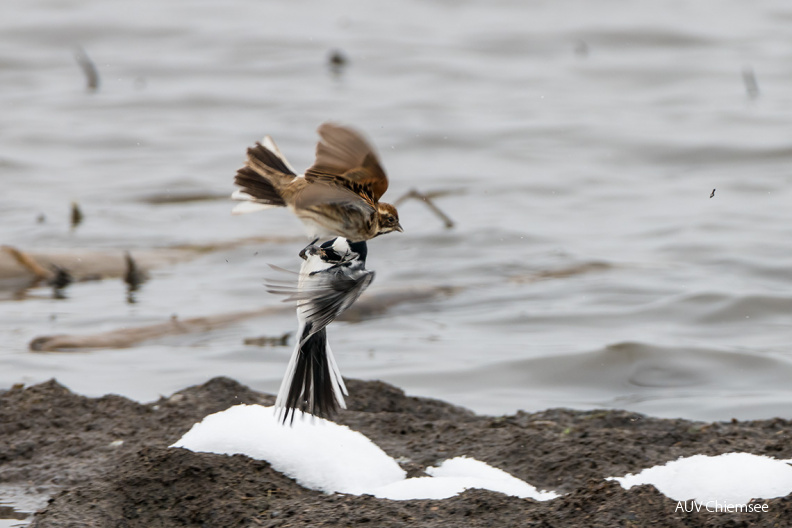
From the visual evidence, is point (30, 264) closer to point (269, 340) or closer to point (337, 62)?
point (269, 340)

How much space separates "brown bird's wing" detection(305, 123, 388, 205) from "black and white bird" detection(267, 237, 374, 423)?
0.17 m

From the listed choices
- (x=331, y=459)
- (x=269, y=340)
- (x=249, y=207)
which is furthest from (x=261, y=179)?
(x=269, y=340)

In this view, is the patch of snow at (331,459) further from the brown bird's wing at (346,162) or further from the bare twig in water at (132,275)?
the bare twig in water at (132,275)

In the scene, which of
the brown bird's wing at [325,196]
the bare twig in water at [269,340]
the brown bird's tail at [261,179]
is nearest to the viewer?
the brown bird's wing at [325,196]

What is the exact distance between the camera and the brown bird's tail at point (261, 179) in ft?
10.7

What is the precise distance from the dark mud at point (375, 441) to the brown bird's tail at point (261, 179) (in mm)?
941

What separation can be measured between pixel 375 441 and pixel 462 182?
6870 millimetres

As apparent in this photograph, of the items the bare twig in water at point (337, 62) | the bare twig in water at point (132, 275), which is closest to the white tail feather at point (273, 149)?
the bare twig in water at point (132, 275)

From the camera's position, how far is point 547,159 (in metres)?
11.7

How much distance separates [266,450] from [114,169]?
26.1 feet

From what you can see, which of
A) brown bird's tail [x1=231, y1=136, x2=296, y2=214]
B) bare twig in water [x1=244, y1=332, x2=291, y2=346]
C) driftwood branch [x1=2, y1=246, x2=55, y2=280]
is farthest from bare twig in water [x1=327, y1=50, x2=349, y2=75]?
brown bird's tail [x1=231, y1=136, x2=296, y2=214]

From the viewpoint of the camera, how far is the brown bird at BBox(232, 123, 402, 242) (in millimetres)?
3055

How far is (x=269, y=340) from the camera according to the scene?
21.4 ft

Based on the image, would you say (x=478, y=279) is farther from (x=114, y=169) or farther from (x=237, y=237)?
(x=114, y=169)
